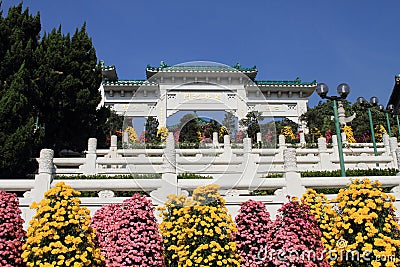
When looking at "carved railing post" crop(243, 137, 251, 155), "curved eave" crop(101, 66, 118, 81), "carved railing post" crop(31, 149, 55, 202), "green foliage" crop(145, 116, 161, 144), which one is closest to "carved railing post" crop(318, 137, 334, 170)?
"carved railing post" crop(243, 137, 251, 155)

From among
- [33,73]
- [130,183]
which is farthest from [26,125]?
[130,183]

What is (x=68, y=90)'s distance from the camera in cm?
1242

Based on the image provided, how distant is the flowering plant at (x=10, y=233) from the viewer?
15.7 feet

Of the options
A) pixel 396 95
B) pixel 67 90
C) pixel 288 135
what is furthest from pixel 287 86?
pixel 67 90

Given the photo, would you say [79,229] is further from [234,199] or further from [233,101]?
[233,101]

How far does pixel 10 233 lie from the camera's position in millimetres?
4961

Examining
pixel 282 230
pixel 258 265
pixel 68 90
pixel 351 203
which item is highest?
pixel 68 90

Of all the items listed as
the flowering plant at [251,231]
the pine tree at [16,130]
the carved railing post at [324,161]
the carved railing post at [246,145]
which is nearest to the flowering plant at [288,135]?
the carved railing post at [324,161]

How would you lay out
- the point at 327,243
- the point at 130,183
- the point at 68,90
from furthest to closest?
the point at 68,90, the point at 130,183, the point at 327,243

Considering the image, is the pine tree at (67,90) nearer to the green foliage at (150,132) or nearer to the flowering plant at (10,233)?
→ the green foliage at (150,132)

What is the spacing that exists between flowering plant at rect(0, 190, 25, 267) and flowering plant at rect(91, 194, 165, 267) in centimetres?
104

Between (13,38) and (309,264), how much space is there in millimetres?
10501

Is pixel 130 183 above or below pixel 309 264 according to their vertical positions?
above

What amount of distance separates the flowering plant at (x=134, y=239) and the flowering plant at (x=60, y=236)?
0.95 ft
